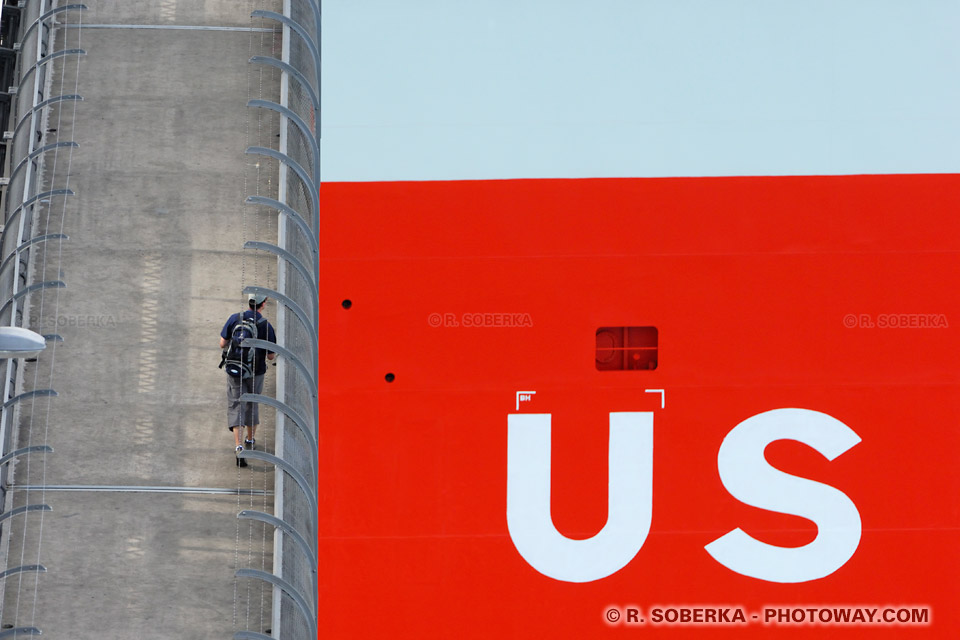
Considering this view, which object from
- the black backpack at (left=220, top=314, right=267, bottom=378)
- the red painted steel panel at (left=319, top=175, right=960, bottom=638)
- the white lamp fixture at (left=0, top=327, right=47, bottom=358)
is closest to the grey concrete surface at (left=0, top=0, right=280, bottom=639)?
the black backpack at (left=220, top=314, right=267, bottom=378)

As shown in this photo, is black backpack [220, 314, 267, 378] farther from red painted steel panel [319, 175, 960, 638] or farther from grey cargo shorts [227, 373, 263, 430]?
red painted steel panel [319, 175, 960, 638]

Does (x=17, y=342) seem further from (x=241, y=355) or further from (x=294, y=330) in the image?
(x=294, y=330)

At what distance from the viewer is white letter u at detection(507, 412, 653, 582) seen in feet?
21.9

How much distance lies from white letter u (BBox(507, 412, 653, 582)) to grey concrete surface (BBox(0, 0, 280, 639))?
2346mm

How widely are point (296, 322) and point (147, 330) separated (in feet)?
2.39

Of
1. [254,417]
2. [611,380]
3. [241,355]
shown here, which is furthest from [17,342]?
[611,380]

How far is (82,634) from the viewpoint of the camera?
4367mm

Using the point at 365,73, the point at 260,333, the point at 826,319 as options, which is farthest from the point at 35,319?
the point at 826,319

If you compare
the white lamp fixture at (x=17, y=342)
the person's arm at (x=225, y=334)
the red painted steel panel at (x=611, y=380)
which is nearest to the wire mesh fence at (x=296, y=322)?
the person's arm at (x=225, y=334)

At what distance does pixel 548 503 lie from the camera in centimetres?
667

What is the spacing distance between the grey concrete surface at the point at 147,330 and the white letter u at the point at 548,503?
7.70 ft

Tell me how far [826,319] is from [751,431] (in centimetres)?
91

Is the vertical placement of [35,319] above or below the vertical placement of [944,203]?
below

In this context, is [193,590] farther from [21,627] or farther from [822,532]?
[822,532]
